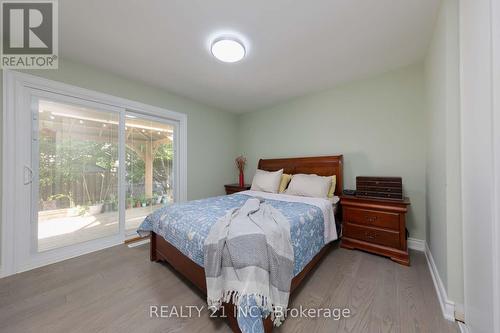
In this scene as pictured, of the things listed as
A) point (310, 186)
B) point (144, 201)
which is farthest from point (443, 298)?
point (144, 201)

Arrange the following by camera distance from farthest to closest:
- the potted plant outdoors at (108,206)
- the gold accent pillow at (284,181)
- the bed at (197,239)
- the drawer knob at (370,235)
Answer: the gold accent pillow at (284,181)
the potted plant outdoors at (108,206)
the drawer knob at (370,235)
the bed at (197,239)

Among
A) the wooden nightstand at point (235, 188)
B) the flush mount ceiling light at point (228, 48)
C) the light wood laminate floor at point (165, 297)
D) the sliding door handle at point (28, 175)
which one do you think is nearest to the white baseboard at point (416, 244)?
the light wood laminate floor at point (165, 297)

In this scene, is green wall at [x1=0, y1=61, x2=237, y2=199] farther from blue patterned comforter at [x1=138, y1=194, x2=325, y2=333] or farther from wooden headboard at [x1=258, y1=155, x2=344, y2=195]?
blue patterned comforter at [x1=138, y1=194, x2=325, y2=333]

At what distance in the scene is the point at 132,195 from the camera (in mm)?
2898

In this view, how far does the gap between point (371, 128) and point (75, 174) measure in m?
4.09

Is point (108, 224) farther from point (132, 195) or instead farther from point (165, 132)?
point (165, 132)

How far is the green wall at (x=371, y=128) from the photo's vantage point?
231 centimetres

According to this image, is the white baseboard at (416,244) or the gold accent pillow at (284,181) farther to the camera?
the gold accent pillow at (284,181)

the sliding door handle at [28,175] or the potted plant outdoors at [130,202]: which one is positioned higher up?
the sliding door handle at [28,175]

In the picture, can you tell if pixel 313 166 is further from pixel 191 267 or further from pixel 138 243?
pixel 138 243

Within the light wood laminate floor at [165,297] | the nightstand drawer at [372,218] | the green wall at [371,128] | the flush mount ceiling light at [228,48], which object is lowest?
the light wood laminate floor at [165,297]

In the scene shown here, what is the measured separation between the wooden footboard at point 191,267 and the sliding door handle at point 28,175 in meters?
→ 1.41

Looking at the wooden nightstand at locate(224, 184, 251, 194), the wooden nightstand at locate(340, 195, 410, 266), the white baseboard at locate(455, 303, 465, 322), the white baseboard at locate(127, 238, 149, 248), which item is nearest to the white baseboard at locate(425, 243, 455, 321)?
the white baseboard at locate(455, 303, 465, 322)

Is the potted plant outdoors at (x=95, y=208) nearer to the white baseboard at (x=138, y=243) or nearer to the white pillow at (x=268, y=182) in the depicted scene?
the white baseboard at (x=138, y=243)
